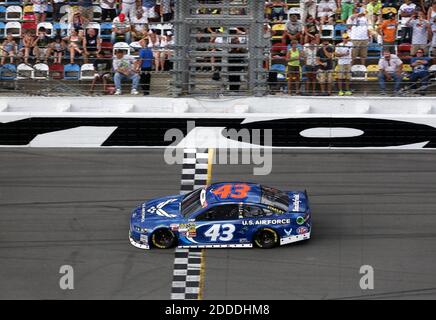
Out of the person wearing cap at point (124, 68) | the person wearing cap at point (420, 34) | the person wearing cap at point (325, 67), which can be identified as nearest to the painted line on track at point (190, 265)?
the person wearing cap at point (124, 68)

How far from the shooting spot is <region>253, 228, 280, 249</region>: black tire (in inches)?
625

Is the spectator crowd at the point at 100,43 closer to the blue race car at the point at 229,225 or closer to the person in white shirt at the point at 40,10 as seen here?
the person in white shirt at the point at 40,10

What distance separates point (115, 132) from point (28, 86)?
1871mm

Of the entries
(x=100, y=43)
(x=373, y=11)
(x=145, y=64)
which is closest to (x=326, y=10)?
(x=373, y=11)

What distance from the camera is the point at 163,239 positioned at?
15977 millimetres

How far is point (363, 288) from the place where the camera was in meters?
15.0

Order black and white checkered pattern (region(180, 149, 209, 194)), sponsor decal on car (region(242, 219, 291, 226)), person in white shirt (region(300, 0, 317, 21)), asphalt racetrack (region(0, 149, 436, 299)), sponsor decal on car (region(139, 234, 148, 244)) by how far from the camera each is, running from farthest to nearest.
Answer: person in white shirt (region(300, 0, 317, 21)) → black and white checkered pattern (region(180, 149, 209, 194)) → sponsor decal on car (region(139, 234, 148, 244)) → sponsor decal on car (region(242, 219, 291, 226)) → asphalt racetrack (region(0, 149, 436, 299))

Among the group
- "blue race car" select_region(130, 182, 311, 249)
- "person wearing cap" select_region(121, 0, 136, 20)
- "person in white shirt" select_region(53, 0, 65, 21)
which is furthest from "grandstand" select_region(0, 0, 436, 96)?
"blue race car" select_region(130, 182, 311, 249)

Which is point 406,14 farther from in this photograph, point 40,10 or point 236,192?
point 40,10

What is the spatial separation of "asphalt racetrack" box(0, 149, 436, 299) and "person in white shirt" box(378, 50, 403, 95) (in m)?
1.36

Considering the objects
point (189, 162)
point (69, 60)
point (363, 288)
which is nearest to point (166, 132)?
point (189, 162)

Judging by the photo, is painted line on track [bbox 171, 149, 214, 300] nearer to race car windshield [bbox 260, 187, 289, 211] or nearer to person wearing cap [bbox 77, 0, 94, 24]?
race car windshield [bbox 260, 187, 289, 211]

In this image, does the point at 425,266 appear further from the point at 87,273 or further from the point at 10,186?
the point at 10,186

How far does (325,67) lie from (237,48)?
1.63 meters
